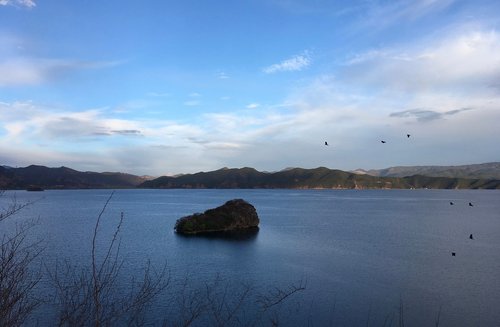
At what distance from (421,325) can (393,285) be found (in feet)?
31.3

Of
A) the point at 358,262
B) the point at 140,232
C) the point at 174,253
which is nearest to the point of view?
the point at 358,262

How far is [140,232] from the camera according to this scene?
70.3m

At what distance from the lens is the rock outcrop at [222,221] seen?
70938mm

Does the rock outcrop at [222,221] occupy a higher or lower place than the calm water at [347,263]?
higher

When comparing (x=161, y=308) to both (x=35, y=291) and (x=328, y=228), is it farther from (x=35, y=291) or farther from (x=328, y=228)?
(x=328, y=228)

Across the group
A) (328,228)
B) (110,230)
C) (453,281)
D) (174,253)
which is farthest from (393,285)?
(110,230)

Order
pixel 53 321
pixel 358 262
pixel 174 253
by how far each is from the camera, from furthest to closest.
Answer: pixel 174 253 → pixel 358 262 → pixel 53 321

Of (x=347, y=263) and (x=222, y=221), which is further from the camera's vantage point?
(x=222, y=221)

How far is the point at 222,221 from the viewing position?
74.4 metres

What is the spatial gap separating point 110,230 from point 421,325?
5974 centimetres

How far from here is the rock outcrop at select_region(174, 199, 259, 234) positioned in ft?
233

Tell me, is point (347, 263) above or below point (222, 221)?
below

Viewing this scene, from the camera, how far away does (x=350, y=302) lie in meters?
30.1

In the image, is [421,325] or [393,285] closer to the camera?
[421,325]
